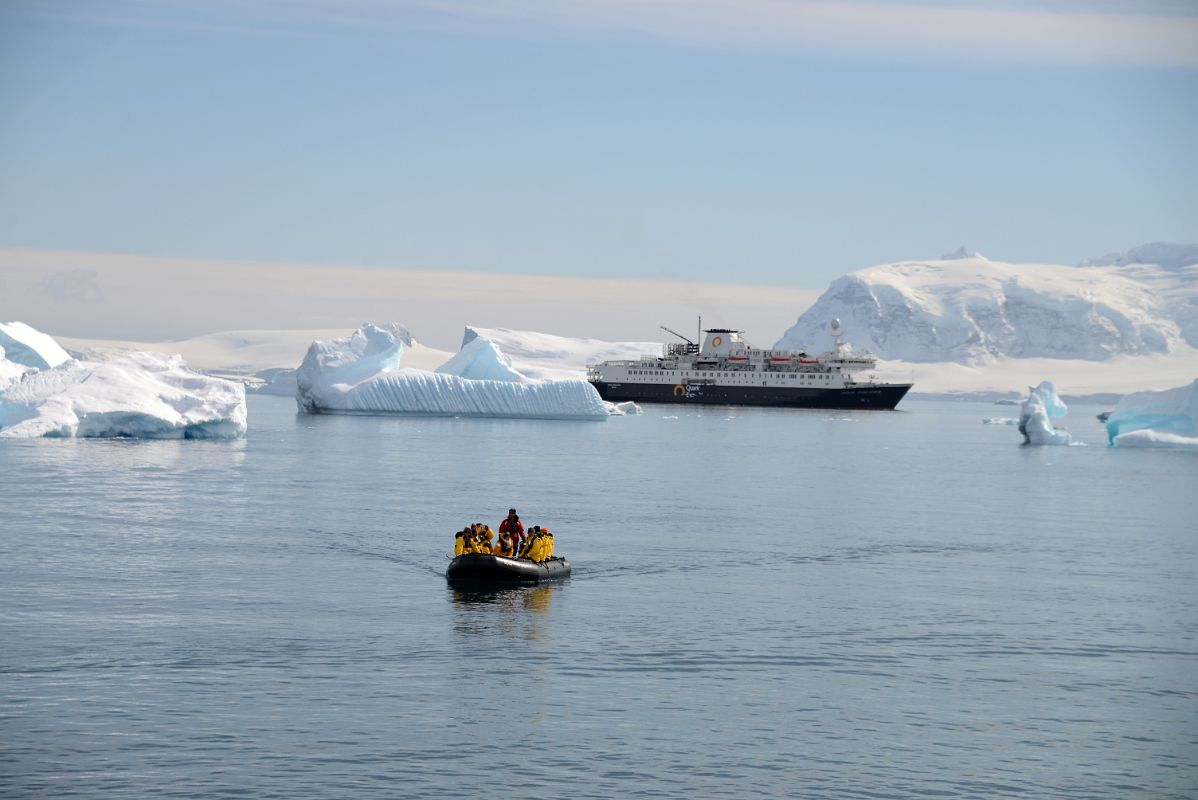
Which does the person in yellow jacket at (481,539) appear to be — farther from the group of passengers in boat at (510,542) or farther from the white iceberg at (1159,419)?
the white iceberg at (1159,419)

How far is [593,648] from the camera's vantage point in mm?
20172

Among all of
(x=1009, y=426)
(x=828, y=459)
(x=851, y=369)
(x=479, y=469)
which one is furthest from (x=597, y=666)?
(x=851, y=369)

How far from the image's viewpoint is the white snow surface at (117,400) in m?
53.3

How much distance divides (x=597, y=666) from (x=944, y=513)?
22.8 metres

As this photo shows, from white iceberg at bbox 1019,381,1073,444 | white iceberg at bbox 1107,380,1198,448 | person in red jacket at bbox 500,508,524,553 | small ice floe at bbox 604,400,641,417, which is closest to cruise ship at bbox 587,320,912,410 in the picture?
small ice floe at bbox 604,400,641,417

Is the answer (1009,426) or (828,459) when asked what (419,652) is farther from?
(1009,426)

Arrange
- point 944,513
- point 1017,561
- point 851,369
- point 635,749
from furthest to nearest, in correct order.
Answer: point 851,369 → point 944,513 → point 1017,561 → point 635,749

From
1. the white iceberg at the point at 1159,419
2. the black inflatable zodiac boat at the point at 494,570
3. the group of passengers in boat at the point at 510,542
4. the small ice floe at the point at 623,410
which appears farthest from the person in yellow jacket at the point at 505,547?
the small ice floe at the point at 623,410

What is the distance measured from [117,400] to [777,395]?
270 feet

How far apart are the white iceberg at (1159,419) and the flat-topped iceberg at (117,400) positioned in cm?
4198

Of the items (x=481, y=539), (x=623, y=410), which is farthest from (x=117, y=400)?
(x=623, y=410)

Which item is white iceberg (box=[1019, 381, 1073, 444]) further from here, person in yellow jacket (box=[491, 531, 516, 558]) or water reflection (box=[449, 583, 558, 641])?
water reflection (box=[449, 583, 558, 641])

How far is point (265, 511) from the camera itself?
3472 cm

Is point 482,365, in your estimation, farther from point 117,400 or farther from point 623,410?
point 117,400
